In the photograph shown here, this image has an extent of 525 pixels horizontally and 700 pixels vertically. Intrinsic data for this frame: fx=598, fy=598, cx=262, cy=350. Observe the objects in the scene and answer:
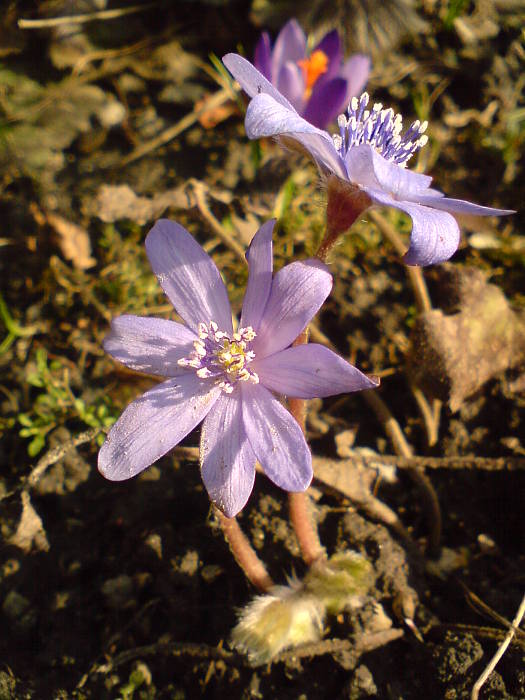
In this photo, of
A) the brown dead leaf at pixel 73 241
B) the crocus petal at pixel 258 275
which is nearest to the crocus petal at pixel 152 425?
the crocus petal at pixel 258 275

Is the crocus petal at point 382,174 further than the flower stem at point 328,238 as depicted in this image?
No

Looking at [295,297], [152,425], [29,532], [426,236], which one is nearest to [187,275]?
[295,297]

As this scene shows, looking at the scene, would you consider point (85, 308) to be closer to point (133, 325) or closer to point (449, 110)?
point (133, 325)

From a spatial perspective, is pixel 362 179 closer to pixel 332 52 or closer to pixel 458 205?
pixel 458 205

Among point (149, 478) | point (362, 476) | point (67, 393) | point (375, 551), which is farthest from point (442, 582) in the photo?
point (67, 393)

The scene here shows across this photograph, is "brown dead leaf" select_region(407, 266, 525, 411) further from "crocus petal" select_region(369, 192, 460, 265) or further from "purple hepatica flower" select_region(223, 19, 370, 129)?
"purple hepatica flower" select_region(223, 19, 370, 129)

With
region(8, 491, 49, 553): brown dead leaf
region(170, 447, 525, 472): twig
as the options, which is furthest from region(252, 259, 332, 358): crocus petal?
region(8, 491, 49, 553): brown dead leaf

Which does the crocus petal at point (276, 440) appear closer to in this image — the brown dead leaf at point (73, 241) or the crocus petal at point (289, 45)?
the brown dead leaf at point (73, 241)
